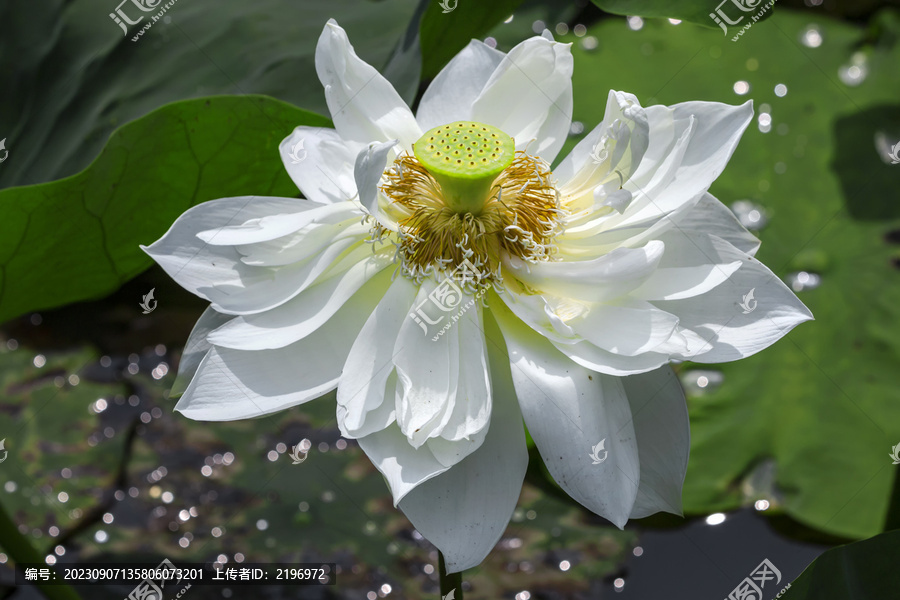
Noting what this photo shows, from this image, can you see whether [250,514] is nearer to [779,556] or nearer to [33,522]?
[33,522]

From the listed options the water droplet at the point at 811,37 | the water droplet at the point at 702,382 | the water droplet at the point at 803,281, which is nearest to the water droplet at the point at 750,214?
the water droplet at the point at 803,281

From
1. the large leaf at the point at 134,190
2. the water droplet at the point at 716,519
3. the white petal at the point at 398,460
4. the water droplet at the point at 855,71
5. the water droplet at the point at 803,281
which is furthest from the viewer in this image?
the water droplet at the point at 855,71

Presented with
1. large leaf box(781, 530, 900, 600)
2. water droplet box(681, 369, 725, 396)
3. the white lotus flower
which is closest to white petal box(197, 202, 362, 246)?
the white lotus flower

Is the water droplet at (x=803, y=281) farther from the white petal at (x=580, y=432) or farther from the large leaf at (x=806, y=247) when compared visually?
the white petal at (x=580, y=432)

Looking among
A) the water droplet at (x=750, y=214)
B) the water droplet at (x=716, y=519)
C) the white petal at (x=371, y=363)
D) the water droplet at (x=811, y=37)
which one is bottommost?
the water droplet at (x=716, y=519)

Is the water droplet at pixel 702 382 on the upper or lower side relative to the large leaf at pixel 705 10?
lower

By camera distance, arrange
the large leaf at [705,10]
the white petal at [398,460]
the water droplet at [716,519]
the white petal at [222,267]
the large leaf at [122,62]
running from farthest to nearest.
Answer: the water droplet at [716,519], the large leaf at [122,62], the large leaf at [705,10], the white petal at [222,267], the white petal at [398,460]

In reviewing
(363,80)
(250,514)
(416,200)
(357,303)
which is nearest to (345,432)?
(357,303)

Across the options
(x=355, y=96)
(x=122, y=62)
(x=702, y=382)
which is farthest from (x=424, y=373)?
(x=122, y=62)
